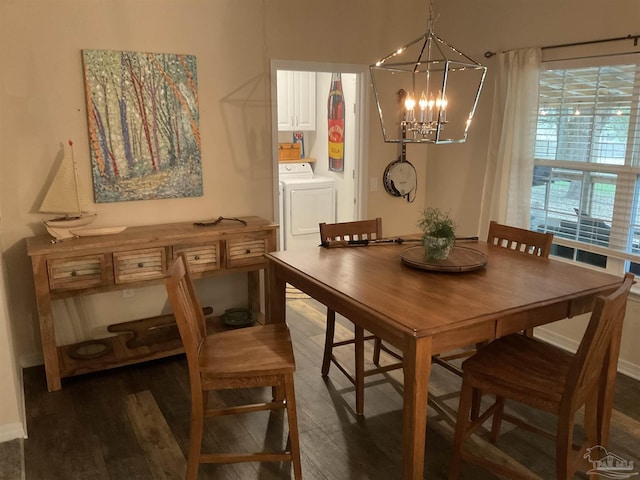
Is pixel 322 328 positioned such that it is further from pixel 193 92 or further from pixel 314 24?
pixel 314 24

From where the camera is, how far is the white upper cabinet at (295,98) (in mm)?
5621

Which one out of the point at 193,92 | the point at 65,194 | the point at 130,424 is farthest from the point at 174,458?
the point at 193,92

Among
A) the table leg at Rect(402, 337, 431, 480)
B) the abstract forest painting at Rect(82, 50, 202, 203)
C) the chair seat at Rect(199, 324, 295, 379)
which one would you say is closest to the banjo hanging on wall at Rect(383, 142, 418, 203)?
the abstract forest painting at Rect(82, 50, 202, 203)

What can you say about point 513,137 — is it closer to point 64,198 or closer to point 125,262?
point 125,262

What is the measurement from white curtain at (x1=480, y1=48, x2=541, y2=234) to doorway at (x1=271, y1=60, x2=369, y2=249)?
1060 millimetres

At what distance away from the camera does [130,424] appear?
2.68m

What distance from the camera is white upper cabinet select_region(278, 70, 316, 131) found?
562cm

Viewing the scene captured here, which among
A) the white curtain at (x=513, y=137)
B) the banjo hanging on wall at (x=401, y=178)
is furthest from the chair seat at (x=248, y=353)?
the banjo hanging on wall at (x=401, y=178)

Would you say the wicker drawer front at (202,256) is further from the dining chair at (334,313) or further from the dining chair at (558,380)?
the dining chair at (558,380)

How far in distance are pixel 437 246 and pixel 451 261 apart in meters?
0.12

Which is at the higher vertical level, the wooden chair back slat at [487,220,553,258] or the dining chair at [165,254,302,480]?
the wooden chair back slat at [487,220,553,258]

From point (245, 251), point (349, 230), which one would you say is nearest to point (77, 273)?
point (245, 251)

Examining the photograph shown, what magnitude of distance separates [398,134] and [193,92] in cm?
183

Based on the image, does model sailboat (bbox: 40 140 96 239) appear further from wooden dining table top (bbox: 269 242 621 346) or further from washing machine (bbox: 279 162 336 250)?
washing machine (bbox: 279 162 336 250)
